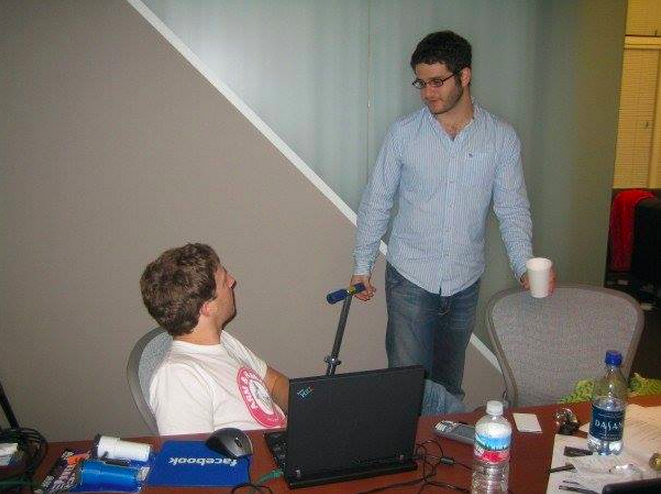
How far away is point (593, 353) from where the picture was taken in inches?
82.9

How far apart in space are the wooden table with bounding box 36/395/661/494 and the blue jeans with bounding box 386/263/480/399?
104cm

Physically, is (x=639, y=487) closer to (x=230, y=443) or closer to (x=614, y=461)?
(x=614, y=461)

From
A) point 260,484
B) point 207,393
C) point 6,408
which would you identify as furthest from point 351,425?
point 6,408

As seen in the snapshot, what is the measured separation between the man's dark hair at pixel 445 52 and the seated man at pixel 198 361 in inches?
48.0

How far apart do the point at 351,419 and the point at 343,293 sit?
1198mm

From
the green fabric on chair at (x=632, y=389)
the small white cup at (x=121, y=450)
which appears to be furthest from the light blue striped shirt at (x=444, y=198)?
the small white cup at (x=121, y=450)

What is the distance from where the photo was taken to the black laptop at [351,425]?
3.91ft

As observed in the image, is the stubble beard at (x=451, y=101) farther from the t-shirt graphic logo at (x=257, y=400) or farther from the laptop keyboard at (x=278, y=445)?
the laptop keyboard at (x=278, y=445)

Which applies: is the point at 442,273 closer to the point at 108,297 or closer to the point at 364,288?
the point at 364,288

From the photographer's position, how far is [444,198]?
2.53 meters

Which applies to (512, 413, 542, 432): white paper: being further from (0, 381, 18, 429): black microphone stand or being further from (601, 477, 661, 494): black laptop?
(0, 381, 18, 429): black microphone stand

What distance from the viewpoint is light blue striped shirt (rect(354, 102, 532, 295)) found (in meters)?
2.50

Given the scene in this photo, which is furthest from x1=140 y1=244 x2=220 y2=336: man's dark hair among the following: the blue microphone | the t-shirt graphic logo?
the blue microphone

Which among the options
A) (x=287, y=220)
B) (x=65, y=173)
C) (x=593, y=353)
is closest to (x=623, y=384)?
(x=593, y=353)
